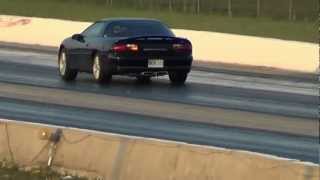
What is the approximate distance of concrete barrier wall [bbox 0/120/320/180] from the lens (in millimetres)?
8047

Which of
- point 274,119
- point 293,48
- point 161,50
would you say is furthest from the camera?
point 293,48

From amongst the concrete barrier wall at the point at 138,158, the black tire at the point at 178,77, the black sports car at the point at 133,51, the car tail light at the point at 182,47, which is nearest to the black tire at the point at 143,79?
the black sports car at the point at 133,51

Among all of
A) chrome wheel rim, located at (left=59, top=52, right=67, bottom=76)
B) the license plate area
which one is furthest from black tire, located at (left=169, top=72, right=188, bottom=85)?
chrome wheel rim, located at (left=59, top=52, right=67, bottom=76)

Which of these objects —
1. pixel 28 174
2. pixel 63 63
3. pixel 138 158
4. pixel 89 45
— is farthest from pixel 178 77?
pixel 138 158

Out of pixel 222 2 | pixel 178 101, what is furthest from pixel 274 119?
pixel 222 2

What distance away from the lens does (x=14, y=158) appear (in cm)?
949

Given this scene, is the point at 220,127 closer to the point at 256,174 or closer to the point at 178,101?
the point at 178,101

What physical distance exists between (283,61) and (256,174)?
69.2ft

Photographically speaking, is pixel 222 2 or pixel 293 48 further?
pixel 222 2

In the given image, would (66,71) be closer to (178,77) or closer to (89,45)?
(89,45)

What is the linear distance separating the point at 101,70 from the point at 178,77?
6.10 ft

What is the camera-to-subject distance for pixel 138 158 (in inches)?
344

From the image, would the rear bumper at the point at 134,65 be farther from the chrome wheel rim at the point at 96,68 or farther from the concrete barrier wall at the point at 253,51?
the concrete barrier wall at the point at 253,51

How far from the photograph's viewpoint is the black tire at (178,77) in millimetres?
20578
